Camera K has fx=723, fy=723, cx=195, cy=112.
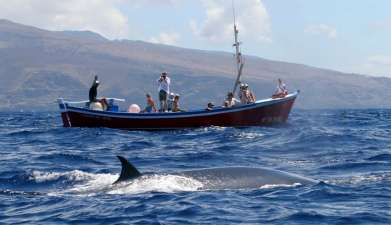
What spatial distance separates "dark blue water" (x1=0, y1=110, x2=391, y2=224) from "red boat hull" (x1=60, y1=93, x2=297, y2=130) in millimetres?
5497

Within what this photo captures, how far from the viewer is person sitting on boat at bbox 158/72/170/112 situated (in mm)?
29734

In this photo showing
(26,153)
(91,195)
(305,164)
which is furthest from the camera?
(26,153)

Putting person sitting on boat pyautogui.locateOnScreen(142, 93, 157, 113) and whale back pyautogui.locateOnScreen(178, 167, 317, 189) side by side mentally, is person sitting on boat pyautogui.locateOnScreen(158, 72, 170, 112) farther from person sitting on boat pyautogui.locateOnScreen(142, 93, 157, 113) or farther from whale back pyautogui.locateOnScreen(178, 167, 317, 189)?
whale back pyautogui.locateOnScreen(178, 167, 317, 189)

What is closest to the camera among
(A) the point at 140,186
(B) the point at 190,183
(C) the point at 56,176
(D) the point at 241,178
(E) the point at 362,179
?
(A) the point at 140,186

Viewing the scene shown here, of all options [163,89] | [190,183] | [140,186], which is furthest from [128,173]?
[163,89]

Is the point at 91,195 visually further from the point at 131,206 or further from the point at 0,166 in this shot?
the point at 0,166

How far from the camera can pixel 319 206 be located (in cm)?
1060

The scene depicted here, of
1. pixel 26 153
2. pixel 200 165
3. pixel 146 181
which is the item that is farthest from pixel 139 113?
pixel 146 181

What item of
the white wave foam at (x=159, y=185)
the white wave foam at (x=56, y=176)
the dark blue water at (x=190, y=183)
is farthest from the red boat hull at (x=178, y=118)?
the white wave foam at (x=159, y=185)

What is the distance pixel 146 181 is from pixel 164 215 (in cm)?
241

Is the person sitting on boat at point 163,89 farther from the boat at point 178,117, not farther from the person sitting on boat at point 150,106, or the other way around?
the boat at point 178,117

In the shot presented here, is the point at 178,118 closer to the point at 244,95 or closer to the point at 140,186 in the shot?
the point at 244,95

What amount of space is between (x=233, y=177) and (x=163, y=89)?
58.4 ft

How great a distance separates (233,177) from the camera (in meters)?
12.5
